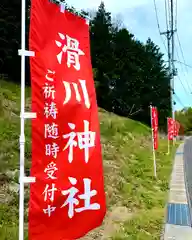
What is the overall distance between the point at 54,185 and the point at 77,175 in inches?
12.6

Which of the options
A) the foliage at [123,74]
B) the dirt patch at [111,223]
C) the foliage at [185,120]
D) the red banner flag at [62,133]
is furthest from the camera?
the foliage at [185,120]

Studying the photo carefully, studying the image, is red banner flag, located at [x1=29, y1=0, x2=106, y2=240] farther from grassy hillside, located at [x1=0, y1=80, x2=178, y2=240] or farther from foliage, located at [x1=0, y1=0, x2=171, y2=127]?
foliage, located at [x1=0, y1=0, x2=171, y2=127]

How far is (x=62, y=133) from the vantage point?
11.6 ft

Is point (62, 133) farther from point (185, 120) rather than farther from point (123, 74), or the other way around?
point (185, 120)

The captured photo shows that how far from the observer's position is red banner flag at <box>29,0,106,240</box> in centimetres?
334

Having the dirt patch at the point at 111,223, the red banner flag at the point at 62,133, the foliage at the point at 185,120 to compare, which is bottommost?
the dirt patch at the point at 111,223

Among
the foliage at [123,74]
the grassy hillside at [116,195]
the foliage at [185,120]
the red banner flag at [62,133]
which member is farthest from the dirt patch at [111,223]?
the foliage at [185,120]

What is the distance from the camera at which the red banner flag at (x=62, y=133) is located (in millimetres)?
3342

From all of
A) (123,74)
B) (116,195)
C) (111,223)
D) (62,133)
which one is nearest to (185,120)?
(123,74)

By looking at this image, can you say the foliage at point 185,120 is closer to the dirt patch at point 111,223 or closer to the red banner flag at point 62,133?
the dirt patch at point 111,223

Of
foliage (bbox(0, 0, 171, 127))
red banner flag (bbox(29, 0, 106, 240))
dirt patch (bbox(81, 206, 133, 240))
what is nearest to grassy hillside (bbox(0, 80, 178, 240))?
dirt patch (bbox(81, 206, 133, 240))

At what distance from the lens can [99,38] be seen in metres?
36.9

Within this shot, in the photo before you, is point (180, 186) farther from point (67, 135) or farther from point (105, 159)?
point (67, 135)

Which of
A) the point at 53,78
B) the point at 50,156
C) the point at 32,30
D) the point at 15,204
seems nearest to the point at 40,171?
the point at 50,156
